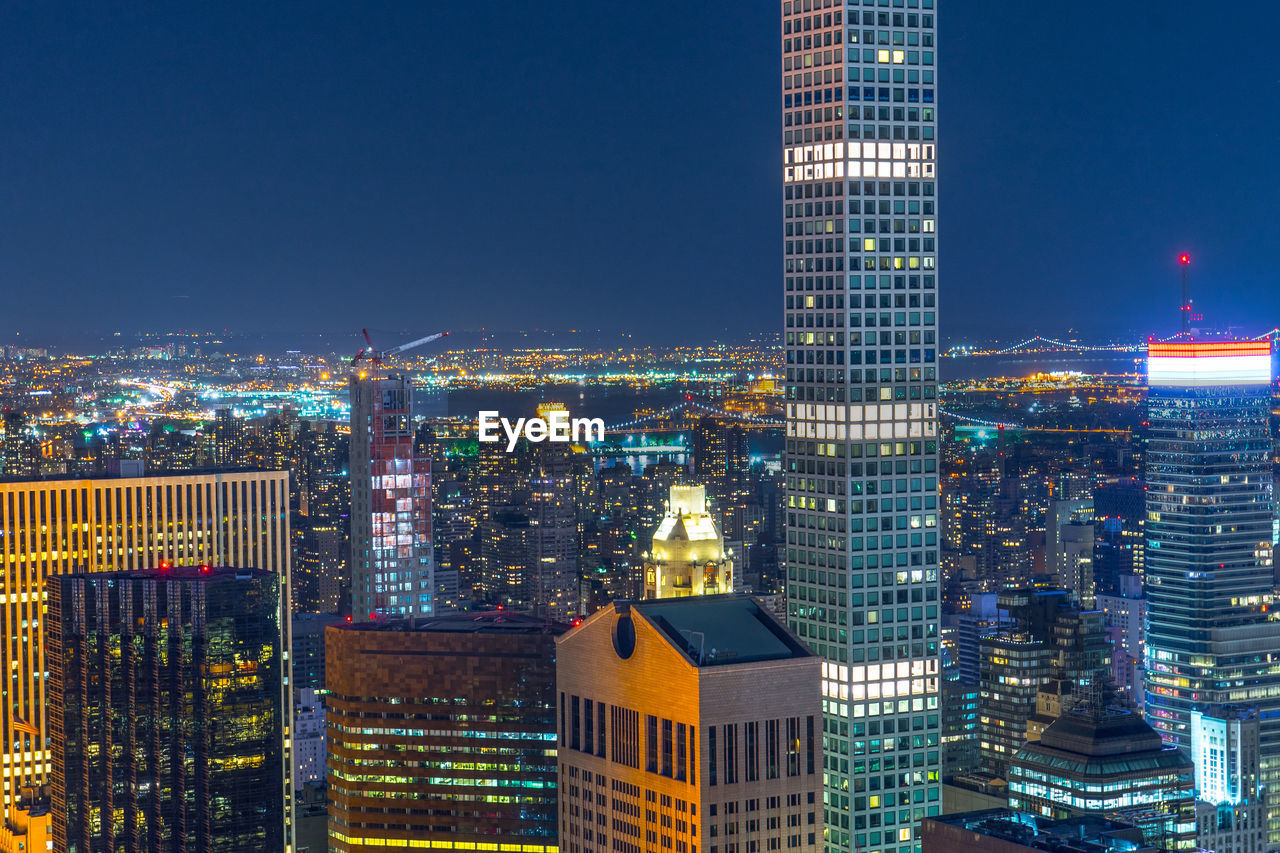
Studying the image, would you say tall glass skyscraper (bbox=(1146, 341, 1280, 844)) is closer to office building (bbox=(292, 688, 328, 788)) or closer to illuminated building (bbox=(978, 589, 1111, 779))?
illuminated building (bbox=(978, 589, 1111, 779))

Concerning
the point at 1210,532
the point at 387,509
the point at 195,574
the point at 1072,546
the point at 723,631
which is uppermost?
the point at 387,509

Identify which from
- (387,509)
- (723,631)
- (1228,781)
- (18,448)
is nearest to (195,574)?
(723,631)

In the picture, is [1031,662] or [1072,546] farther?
Result: [1072,546]

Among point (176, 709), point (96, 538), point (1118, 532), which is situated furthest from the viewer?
point (1118, 532)

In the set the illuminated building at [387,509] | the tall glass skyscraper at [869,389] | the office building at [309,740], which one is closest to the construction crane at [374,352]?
the illuminated building at [387,509]

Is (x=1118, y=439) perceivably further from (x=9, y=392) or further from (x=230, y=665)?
(x=230, y=665)

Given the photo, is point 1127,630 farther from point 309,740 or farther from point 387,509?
point 309,740

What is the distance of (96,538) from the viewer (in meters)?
103

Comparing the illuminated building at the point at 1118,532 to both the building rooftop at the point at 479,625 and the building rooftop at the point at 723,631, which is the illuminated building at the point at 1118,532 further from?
the building rooftop at the point at 723,631

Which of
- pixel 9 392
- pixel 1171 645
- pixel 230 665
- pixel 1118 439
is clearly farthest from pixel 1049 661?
pixel 9 392

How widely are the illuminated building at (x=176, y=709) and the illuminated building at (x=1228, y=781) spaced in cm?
4161

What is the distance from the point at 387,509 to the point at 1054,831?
70968 millimetres

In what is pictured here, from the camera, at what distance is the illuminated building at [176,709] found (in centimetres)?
7931

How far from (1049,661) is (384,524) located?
131 ft
